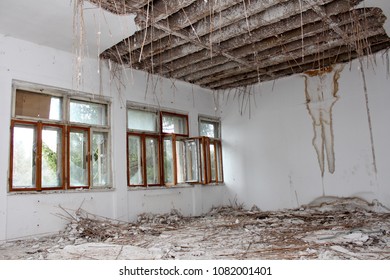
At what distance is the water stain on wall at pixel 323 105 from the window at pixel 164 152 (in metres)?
2.22

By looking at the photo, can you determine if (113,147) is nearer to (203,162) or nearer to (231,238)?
(203,162)

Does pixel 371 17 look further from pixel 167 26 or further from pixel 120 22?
pixel 120 22

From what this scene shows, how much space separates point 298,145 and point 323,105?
3.06ft

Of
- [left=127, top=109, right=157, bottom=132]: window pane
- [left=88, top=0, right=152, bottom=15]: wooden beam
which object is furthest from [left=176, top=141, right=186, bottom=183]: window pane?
[left=88, top=0, right=152, bottom=15]: wooden beam

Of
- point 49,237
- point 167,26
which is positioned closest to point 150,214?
point 49,237

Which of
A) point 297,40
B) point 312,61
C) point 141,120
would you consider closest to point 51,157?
point 141,120

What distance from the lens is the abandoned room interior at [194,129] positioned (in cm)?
440

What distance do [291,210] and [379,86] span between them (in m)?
2.83

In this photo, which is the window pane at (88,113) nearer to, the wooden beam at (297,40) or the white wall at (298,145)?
the wooden beam at (297,40)

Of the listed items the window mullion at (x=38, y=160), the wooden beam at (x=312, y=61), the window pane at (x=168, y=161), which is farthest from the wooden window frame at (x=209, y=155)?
the window mullion at (x=38, y=160)

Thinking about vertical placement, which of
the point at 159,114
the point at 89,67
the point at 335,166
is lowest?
the point at 335,166

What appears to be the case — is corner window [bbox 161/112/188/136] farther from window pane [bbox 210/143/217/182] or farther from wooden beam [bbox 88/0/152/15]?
wooden beam [bbox 88/0/152/15]

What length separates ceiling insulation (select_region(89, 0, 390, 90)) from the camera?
14.6 feet
